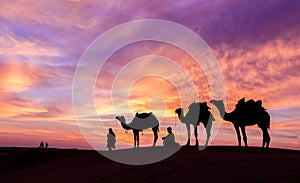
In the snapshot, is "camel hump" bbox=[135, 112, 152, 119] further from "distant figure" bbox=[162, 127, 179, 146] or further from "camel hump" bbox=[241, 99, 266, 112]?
"camel hump" bbox=[241, 99, 266, 112]

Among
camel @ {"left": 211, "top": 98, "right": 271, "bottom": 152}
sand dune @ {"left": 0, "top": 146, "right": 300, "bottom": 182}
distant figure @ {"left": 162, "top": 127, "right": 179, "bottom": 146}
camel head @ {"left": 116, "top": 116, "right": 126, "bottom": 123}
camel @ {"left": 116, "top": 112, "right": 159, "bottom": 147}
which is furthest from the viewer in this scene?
camel head @ {"left": 116, "top": 116, "right": 126, "bottom": 123}

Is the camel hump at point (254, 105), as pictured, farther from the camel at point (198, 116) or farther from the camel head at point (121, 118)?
the camel head at point (121, 118)

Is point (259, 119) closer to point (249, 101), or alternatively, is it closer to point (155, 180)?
point (249, 101)

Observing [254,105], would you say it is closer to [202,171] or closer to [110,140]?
[202,171]

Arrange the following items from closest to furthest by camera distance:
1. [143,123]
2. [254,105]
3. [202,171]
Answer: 1. [202,171]
2. [254,105]
3. [143,123]

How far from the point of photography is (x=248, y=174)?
1388cm

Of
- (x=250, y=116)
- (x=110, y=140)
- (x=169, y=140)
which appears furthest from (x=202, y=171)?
(x=110, y=140)

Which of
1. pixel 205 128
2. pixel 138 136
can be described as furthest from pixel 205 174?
pixel 138 136

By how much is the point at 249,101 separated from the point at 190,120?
6139 millimetres

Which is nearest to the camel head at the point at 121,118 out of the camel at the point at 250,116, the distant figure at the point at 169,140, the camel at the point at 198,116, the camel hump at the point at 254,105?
the distant figure at the point at 169,140

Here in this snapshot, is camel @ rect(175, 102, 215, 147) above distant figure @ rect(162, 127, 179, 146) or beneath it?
above

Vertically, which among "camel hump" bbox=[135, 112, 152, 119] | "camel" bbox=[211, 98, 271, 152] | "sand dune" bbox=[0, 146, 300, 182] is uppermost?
"camel hump" bbox=[135, 112, 152, 119]

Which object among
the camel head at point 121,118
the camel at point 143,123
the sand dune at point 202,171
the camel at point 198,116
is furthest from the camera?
the camel head at point 121,118

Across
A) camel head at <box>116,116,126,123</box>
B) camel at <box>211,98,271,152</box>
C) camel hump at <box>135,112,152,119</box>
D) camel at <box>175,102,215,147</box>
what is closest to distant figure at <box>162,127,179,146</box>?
camel at <box>175,102,215,147</box>
